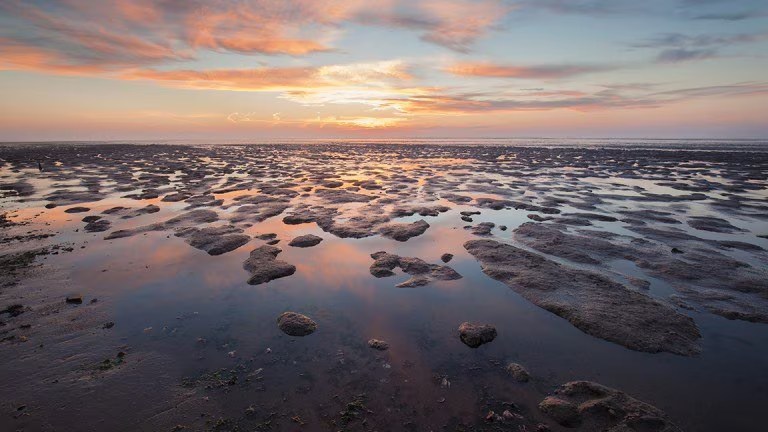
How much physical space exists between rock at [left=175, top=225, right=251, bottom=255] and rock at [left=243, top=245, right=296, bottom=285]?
5.21 ft

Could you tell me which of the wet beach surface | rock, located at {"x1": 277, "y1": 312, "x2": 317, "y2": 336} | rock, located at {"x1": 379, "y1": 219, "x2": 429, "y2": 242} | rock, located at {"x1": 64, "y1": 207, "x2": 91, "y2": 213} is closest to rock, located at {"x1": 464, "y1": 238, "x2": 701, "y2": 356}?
the wet beach surface

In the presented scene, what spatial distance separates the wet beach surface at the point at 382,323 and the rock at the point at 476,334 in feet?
0.29

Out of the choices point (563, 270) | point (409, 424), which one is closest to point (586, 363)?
point (409, 424)

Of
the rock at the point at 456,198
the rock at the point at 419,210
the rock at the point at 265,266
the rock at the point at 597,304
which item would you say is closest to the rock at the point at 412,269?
the rock at the point at 597,304

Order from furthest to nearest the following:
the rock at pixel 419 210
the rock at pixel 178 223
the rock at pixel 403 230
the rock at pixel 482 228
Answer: the rock at pixel 419 210, the rock at pixel 482 228, the rock at pixel 403 230, the rock at pixel 178 223

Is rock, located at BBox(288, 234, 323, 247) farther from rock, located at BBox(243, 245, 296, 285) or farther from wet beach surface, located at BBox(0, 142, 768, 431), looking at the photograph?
rock, located at BBox(243, 245, 296, 285)

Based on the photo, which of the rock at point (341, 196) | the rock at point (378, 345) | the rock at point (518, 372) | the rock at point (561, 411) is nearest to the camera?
the rock at point (561, 411)

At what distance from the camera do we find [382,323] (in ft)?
31.2

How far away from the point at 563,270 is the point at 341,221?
11.9 m

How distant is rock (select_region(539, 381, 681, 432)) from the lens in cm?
606

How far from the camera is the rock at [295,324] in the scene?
29.5 feet

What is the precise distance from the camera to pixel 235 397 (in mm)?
6660

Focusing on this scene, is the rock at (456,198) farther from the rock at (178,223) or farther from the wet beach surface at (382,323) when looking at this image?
the rock at (178,223)

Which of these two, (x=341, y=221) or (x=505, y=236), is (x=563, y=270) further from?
(x=341, y=221)
